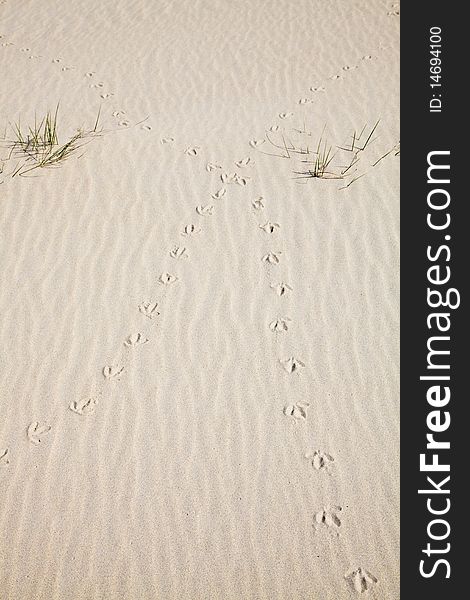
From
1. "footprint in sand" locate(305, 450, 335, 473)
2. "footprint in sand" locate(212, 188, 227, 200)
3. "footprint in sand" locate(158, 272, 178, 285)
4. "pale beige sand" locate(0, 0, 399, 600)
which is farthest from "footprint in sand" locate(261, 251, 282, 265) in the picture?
"footprint in sand" locate(305, 450, 335, 473)

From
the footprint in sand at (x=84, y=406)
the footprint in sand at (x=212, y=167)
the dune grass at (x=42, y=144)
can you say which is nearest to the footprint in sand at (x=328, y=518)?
the footprint in sand at (x=84, y=406)

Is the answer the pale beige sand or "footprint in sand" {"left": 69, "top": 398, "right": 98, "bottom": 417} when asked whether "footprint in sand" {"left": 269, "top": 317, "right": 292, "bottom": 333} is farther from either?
"footprint in sand" {"left": 69, "top": 398, "right": 98, "bottom": 417}

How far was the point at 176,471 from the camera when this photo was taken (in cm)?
274

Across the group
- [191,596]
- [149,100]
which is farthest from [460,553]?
[149,100]

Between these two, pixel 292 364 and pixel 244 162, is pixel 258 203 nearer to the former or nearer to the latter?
pixel 244 162

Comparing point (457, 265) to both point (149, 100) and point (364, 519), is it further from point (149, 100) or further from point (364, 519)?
point (149, 100)

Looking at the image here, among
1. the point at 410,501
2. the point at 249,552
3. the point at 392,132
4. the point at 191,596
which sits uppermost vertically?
the point at 392,132

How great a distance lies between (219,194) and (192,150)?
781 millimetres

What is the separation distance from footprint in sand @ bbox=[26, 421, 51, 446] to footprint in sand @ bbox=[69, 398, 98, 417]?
172 mm

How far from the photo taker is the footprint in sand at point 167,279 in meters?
3.67

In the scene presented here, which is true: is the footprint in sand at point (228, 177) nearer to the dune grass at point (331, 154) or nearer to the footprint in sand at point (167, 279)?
the dune grass at point (331, 154)

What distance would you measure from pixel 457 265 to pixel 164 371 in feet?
6.41

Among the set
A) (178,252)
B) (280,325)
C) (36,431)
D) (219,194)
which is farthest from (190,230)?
(36,431)

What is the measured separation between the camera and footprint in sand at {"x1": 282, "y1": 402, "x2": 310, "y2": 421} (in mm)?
2920
